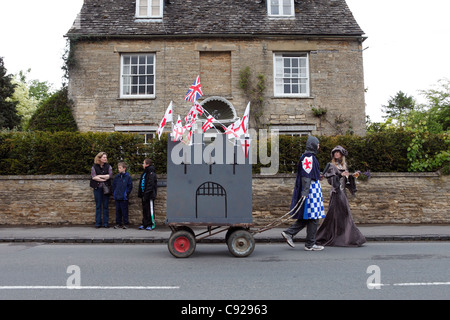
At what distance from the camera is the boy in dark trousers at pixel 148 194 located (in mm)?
11227

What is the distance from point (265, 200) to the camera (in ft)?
40.4

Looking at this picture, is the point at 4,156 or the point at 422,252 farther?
the point at 4,156

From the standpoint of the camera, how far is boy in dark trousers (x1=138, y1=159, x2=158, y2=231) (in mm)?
11227

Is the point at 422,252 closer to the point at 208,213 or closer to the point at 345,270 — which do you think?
the point at 345,270

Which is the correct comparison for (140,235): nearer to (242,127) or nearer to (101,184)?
(101,184)

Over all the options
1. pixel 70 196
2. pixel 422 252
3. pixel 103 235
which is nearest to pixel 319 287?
pixel 422 252

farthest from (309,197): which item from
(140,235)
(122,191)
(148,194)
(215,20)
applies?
(215,20)

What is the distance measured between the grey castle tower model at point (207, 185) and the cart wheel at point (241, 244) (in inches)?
8.9

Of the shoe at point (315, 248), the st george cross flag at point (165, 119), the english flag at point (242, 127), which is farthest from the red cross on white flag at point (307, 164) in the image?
the st george cross flag at point (165, 119)

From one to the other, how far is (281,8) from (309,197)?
44.7 ft

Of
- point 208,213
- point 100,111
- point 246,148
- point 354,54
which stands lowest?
point 208,213

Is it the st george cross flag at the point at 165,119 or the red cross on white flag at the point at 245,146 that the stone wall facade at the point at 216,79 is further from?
the red cross on white flag at the point at 245,146
